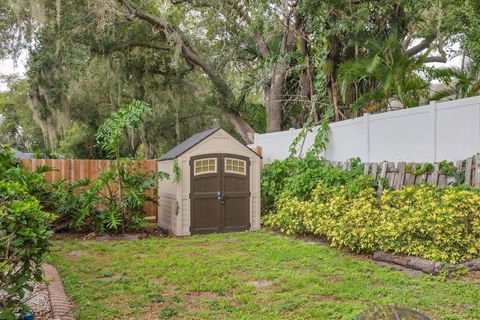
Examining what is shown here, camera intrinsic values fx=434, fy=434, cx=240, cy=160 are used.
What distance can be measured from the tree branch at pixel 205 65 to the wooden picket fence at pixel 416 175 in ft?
19.2

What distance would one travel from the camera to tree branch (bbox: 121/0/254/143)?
1234 centimetres

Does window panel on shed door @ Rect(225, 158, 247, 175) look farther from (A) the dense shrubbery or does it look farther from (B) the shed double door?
(A) the dense shrubbery

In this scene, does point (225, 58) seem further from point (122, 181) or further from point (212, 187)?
point (122, 181)

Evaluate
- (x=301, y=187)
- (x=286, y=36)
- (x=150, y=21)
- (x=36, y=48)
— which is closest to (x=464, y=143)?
(x=301, y=187)

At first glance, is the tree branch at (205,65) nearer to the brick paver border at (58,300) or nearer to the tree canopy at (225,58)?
the tree canopy at (225,58)

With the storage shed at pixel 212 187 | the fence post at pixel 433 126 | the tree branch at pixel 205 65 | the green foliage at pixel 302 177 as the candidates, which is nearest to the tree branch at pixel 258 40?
the tree branch at pixel 205 65

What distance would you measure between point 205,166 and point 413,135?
387 cm

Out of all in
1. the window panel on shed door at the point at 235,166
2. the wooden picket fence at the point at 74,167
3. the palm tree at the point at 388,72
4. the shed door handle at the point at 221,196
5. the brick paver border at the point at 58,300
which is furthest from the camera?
the wooden picket fence at the point at 74,167

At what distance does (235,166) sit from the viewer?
8.83 metres

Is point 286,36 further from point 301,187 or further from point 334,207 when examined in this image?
point 334,207

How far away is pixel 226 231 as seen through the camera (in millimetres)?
8750

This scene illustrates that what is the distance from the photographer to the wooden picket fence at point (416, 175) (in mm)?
5703

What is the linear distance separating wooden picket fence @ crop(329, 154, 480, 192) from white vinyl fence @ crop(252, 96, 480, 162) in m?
0.14

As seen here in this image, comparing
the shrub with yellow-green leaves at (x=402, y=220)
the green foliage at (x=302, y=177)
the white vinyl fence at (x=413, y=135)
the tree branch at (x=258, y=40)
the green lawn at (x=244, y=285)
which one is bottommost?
the green lawn at (x=244, y=285)
